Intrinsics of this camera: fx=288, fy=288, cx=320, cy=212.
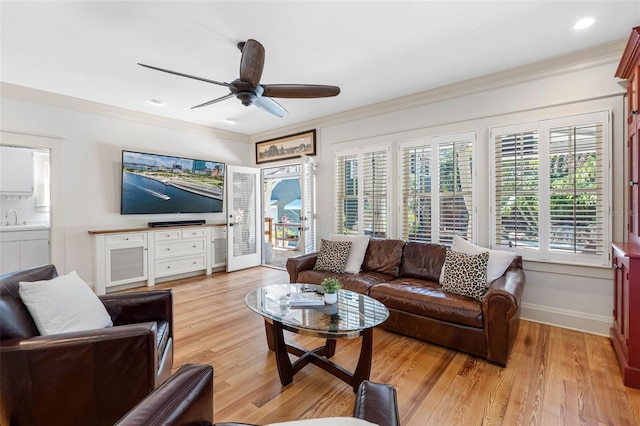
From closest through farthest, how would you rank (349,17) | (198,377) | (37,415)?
1. (198,377)
2. (37,415)
3. (349,17)

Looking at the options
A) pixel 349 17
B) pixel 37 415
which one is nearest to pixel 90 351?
pixel 37 415

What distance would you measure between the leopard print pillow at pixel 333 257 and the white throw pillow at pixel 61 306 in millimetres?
2289

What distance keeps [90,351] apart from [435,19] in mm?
3125

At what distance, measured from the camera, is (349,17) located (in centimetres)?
228

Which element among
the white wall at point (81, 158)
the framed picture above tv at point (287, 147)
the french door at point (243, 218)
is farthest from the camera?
the french door at point (243, 218)

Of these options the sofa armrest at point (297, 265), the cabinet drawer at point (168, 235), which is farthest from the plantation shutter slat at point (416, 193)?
the cabinet drawer at point (168, 235)

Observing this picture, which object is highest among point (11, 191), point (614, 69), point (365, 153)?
point (614, 69)

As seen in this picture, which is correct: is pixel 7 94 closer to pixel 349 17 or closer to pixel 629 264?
pixel 349 17

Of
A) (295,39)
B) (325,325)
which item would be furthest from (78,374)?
(295,39)

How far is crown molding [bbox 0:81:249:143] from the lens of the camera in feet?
11.7

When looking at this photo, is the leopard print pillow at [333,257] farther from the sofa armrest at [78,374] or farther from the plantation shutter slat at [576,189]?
the sofa armrest at [78,374]

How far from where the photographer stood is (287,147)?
5.42m

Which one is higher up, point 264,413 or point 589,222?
point 589,222

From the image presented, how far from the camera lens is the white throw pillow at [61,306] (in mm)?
1508
